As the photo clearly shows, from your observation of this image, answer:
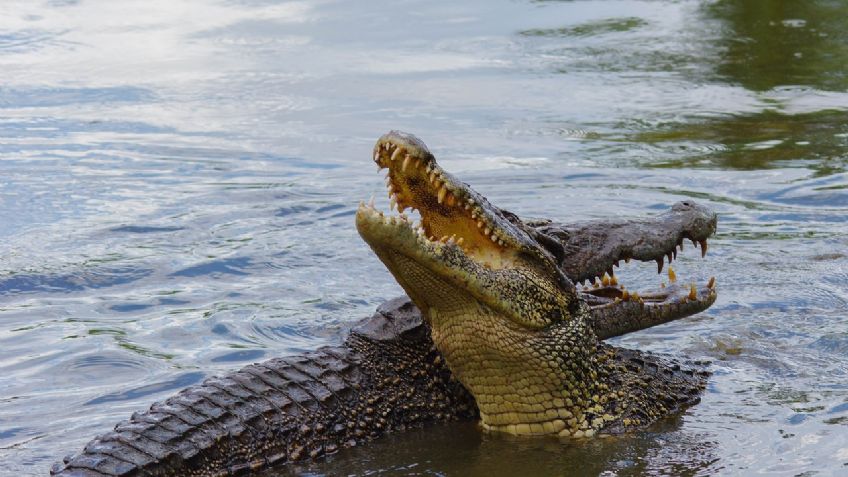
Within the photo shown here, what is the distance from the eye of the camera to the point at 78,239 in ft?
29.2

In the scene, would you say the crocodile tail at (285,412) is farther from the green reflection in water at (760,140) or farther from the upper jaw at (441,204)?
the green reflection in water at (760,140)

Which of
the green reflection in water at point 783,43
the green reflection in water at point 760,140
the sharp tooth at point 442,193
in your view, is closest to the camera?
the sharp tooth at point 442,193

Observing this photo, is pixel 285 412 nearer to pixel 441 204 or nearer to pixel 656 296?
pixel 441 204

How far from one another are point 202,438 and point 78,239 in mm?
4290

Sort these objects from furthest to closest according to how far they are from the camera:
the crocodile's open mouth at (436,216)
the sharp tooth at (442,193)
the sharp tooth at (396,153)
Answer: the sharp tooth at (442,193), the sharp tooth at (396,153), the crocodile's open mouth at (436,216)

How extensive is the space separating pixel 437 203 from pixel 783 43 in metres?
11.6

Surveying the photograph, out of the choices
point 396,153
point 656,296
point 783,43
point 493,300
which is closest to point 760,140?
point 783,43

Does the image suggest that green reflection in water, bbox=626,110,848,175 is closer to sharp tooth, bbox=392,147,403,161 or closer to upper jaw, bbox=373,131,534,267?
upper jaw, bbox=373,131,534,267

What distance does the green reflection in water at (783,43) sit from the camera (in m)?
14.1

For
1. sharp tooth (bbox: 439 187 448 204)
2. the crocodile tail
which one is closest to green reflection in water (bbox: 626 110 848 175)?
the crocodile tail

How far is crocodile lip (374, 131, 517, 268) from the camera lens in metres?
4.96

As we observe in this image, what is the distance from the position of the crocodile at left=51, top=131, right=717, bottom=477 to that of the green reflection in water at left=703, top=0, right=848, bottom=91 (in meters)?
8.44

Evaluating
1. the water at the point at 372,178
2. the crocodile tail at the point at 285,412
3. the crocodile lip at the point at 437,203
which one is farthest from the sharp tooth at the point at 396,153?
the water at the point at 372,178

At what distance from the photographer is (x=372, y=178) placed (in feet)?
34.7
